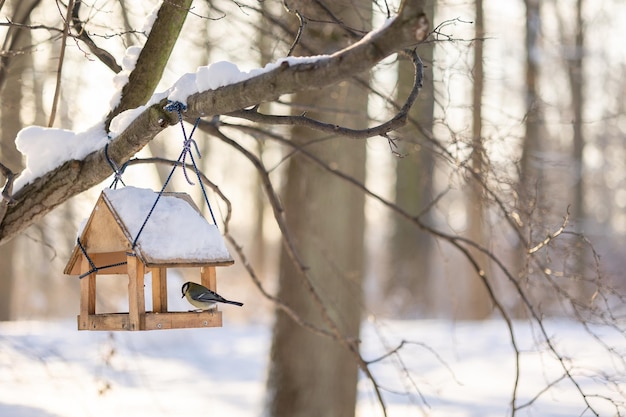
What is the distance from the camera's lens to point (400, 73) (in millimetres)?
6812

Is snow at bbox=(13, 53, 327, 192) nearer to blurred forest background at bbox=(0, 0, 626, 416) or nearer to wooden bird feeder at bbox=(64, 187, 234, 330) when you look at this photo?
blurred forest background at bbox=(0, 0, 626, 416)

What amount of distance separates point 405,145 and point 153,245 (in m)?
5.19

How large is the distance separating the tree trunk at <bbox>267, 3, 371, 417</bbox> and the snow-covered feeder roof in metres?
3.50

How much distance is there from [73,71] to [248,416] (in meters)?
5.34

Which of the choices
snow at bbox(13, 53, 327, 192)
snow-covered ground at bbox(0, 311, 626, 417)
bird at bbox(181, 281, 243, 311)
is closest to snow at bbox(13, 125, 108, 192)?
snow at bbox(13, 53, 327, 192)

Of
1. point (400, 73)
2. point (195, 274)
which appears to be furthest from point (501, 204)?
point (195, 274)

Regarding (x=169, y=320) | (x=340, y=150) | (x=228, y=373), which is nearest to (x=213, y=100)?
(x=169, y=320)

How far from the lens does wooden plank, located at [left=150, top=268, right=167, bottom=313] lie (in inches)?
128

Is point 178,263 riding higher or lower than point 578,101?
lower

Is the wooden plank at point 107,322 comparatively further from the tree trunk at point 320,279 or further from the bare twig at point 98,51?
the tree trunk at point 320,279

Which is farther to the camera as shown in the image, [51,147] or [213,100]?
[51,147]

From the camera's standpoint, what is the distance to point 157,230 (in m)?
3.14

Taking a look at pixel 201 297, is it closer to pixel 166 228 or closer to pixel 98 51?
pixel 166 228

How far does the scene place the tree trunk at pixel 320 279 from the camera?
22.5ft
